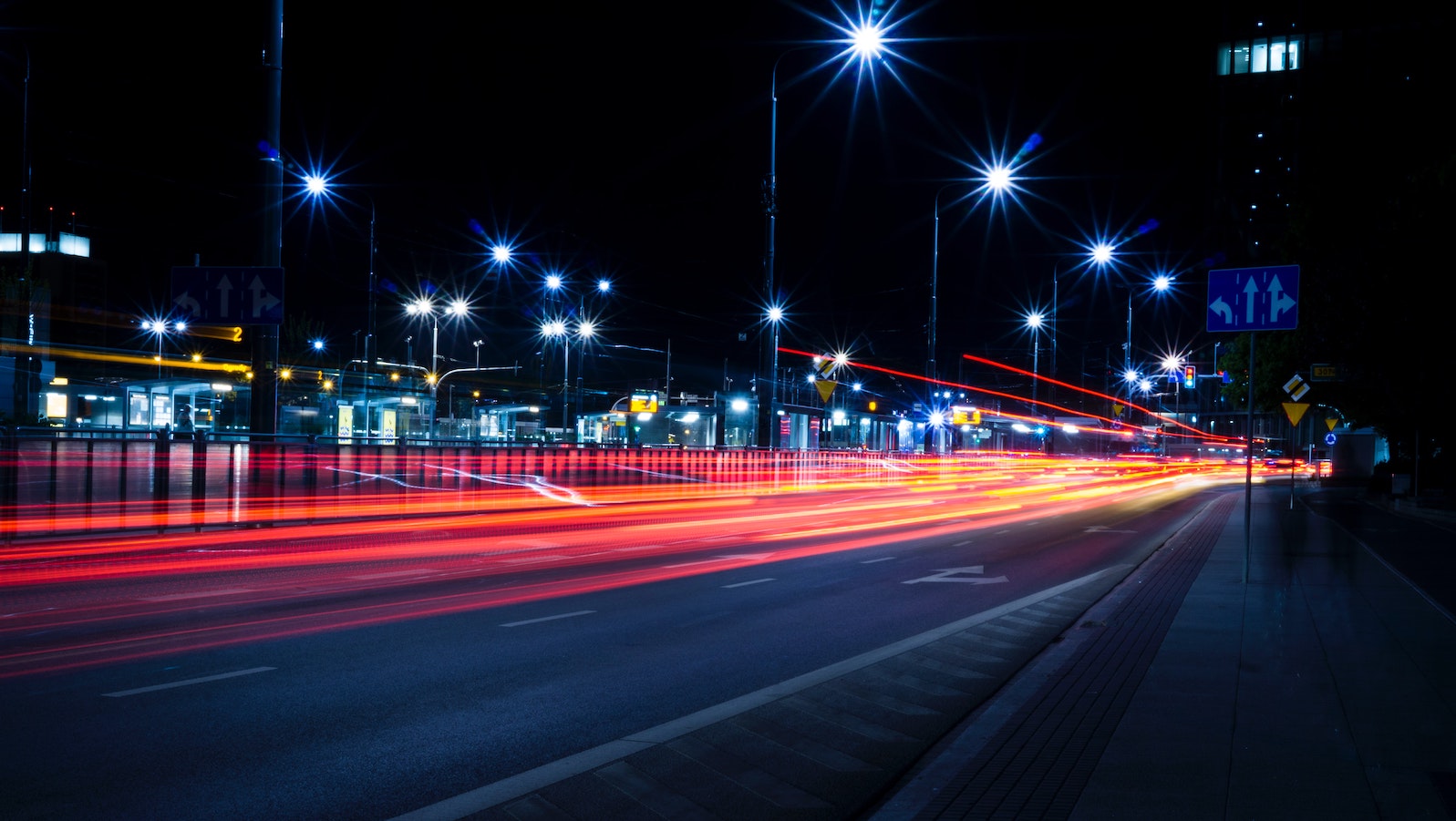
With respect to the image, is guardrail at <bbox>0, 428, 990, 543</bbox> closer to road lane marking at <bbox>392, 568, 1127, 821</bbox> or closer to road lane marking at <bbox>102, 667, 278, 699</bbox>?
road lane marking at <bbox>102, 667, 278, 699</bbox>

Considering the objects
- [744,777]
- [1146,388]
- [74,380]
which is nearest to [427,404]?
[74,380]

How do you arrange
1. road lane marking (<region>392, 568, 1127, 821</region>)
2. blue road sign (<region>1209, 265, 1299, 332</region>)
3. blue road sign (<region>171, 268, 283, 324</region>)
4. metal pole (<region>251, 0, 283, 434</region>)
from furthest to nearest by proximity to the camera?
metal pole (<region>251, 0, 283, 434</region>), blue road sign (<region>171, 268, 283, 324</region>), blue road sign (<region>1209, 265, 1299, 332</region>), road lane marking (<region>392, 568, 1127, 821</region>)

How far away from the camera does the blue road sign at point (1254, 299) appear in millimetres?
13125

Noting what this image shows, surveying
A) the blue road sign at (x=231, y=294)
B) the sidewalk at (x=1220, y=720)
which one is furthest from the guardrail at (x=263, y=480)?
the sidewalk at (x=1220, y=720)

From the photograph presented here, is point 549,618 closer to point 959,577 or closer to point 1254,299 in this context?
point 959,577

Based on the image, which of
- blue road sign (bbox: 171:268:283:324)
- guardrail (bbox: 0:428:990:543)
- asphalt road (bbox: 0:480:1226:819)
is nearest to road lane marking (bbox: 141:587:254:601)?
asphalt road (bbox: 0:480:1226:819)

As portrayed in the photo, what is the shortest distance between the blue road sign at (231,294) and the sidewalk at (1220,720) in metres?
11.8

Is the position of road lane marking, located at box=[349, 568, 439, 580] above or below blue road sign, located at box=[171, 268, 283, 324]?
below

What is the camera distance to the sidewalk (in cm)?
530

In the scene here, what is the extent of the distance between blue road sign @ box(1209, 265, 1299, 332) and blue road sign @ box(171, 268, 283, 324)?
1270cm

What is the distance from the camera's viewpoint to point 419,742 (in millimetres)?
6352

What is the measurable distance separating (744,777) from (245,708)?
135 inches

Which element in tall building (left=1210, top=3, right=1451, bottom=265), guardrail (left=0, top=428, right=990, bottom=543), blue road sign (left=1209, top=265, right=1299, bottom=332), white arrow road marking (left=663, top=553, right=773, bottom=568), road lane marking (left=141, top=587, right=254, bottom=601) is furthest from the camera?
tall building (left=1210, top=3, right=1451, bottom=265)

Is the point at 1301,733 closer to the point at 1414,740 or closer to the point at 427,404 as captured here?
the point at 1414,740
